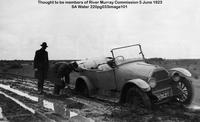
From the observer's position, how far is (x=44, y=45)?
41.9 ft

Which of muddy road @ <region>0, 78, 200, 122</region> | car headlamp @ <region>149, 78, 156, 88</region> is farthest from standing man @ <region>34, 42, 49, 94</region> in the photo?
car headlamp @ <region>149, 78, 156, 88</region>

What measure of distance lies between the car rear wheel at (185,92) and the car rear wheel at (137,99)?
120cm

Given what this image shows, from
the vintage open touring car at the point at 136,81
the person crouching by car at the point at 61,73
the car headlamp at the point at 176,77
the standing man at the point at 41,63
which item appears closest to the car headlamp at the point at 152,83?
the vintage open touring car at the point at 136,81

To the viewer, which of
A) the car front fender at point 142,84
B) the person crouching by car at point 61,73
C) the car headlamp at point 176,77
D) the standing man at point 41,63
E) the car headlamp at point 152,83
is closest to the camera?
the car front fender at point 142,84

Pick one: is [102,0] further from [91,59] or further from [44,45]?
[44,45]

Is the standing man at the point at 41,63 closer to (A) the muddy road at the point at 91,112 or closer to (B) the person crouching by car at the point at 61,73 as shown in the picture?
(B) the person crouching by car at the point at 61,73

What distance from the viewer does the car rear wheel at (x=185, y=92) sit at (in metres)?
8.96

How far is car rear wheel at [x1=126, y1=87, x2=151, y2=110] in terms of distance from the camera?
7914 mm

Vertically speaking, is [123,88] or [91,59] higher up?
[91,59]

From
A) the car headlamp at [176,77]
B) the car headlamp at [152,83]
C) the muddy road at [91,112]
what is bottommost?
the muddy road at [91,112]

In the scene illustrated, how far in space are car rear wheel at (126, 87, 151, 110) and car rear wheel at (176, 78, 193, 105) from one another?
1201 mm

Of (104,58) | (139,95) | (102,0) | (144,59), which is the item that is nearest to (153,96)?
(139,95)

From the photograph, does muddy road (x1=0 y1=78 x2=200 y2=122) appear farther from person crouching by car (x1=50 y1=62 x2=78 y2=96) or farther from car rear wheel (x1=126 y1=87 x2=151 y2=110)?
person crouching by car (x1=50 y1=62 x2=78 y2=96)

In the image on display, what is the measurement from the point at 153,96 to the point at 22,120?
10.7 feet
